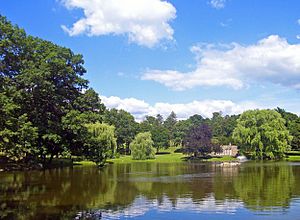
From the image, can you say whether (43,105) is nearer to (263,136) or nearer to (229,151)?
(263,136)

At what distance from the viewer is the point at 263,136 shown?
81.8 meters

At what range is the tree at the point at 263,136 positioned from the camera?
266ft

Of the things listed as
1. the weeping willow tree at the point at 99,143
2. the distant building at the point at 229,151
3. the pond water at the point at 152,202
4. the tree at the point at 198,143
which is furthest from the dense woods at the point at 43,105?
the distant building at the point at 229,151

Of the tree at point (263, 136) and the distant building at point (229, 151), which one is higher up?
the tree at point (263, 136)

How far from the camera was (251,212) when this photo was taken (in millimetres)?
18469

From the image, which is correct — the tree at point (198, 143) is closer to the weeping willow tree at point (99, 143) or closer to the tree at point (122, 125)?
the tree at point (122, 125)

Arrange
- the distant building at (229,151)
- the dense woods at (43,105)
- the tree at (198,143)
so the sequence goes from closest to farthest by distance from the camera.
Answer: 1. the dense woods at (43,105)
2. the tree at (198,143)
3. the distant building at (229,151)

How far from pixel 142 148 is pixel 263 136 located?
88.4ft

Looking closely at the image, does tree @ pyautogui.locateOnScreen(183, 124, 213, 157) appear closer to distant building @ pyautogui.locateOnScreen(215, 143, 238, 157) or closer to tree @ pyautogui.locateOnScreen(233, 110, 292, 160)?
distant building @ pyautogui.locateOnScreen(215, 143, 238, 157)

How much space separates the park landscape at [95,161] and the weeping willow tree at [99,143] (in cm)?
14

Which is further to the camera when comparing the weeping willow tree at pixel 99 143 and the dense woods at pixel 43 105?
the weeping willow tree at pixel 99 143

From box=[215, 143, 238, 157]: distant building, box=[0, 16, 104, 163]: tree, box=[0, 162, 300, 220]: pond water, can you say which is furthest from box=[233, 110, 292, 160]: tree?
box=[0, 162, 300, 220]: pond water

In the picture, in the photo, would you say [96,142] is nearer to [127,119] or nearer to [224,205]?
[224,205]

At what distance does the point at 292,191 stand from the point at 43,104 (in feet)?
116
